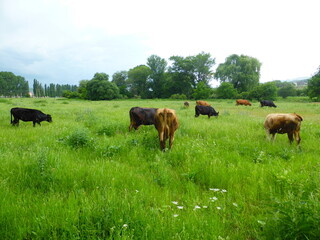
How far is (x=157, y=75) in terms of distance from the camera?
248ft

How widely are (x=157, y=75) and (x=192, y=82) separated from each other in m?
16.9

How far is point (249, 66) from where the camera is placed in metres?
54.8

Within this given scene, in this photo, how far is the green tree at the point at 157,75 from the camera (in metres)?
72.5

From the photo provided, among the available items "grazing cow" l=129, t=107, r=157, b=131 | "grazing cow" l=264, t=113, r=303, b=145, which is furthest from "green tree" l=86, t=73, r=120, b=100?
"grazing cow" l=264, t=113, r=303, b=145

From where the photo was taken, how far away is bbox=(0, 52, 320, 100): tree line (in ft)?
155

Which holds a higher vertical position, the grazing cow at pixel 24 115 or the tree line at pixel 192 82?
the tree line at pixel 192 82

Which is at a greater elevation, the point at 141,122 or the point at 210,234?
the point at 141,122

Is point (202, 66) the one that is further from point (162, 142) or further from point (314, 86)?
point (162, 142)

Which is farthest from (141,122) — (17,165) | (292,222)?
(292,222)

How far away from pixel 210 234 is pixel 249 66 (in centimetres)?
6199

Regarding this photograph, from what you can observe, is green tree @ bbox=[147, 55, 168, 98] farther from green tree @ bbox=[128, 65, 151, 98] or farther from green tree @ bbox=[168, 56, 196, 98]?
green tree @ bbox=[168, 56, 196, 98]

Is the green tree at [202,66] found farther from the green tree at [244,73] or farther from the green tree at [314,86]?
the green tree at [314,86]

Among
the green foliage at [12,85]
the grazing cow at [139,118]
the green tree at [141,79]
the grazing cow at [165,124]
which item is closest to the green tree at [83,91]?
the green tree at [141,79]

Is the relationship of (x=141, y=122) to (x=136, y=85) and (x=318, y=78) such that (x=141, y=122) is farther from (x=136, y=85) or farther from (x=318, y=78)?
(x=136, y=85)
